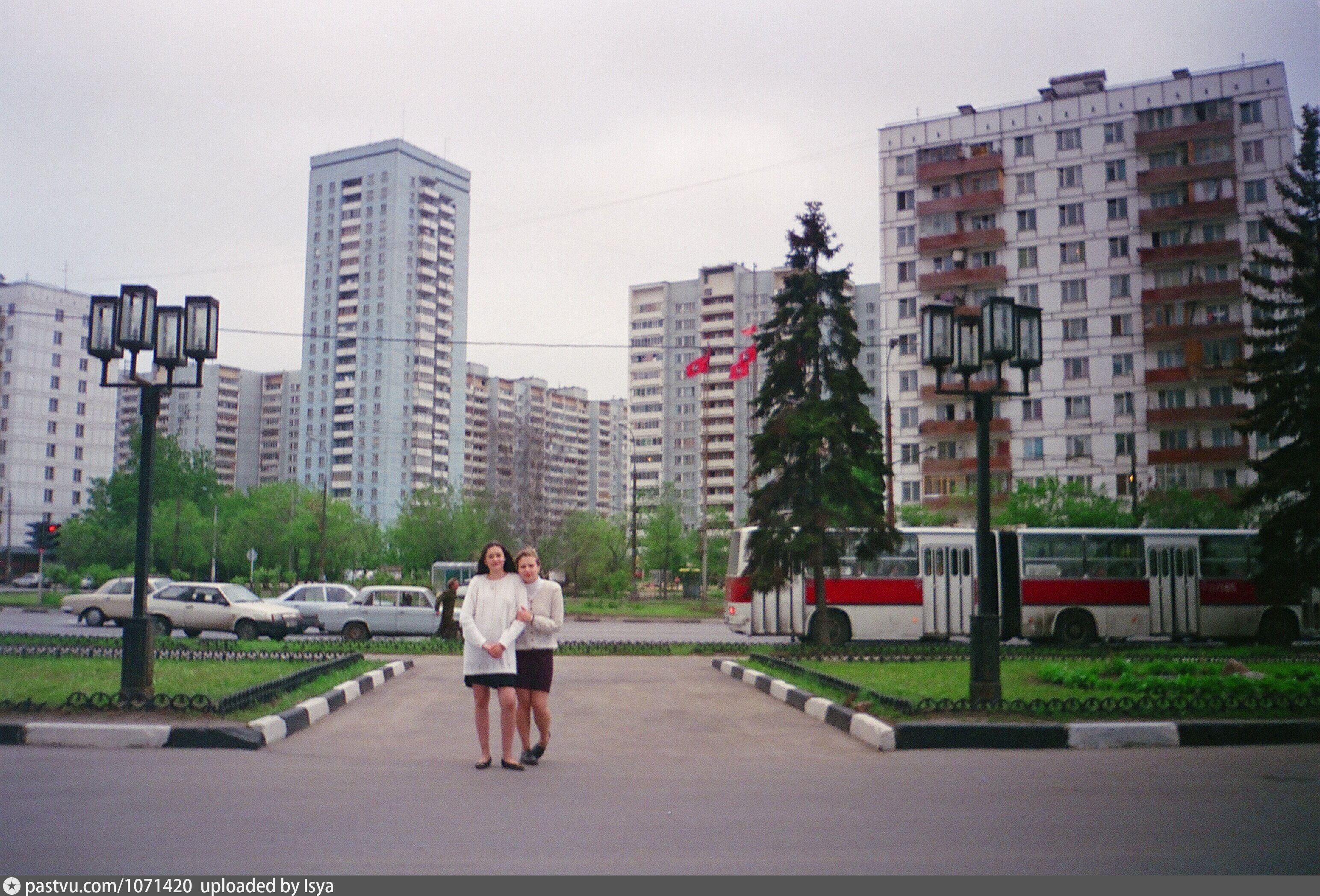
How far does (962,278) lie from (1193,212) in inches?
507

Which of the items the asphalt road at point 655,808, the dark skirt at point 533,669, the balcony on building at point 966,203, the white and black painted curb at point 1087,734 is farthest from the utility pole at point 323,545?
the white and black painted curb at point 1087,734

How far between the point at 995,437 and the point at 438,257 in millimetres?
84467

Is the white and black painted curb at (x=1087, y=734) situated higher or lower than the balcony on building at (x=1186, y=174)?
lower

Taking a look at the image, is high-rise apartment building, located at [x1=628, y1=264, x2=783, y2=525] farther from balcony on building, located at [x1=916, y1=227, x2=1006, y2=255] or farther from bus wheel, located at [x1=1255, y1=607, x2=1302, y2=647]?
bus wheel, located at [x1=1255, y1=607, x2=1302, y2=647]

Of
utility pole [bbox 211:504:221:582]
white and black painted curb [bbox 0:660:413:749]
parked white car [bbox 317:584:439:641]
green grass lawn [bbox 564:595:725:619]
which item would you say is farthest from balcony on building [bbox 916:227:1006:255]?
white and black painted curb [bbox 0:660:413:749]

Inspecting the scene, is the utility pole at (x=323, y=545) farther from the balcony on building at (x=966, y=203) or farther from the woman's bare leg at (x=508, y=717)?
the woman's bare leg at (x=508, y=717)

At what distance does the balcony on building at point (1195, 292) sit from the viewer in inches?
2295

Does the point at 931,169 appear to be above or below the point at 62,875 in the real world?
above

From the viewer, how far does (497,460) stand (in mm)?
114062

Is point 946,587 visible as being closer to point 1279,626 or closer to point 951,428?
point 1279,626

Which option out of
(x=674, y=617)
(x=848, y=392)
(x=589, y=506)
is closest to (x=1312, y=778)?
(x=848, y=392)

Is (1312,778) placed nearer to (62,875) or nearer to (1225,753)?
(1225,753)

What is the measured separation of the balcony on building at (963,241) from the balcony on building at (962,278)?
1.27 m

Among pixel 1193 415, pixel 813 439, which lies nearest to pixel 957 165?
pixel 1193 415
